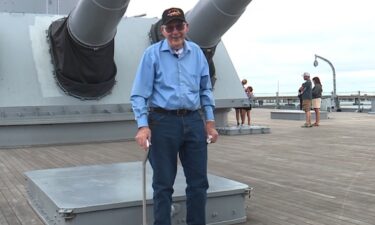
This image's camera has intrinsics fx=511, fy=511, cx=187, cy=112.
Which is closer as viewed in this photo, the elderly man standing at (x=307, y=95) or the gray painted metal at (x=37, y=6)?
the gray painted metal at (x=37, y=6)

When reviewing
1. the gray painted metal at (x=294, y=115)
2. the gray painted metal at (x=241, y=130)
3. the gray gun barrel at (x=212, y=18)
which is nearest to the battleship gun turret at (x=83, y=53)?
the gray gun barrel at (x=212, y=18)

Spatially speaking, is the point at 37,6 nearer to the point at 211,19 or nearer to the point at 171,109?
the point at 211,19

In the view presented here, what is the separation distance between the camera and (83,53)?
847 centimetres

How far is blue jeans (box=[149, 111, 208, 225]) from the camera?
285 centimetres

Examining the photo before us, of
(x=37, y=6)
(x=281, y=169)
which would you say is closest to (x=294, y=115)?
(x=37, y=6)

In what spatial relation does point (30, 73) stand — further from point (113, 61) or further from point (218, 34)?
point (218, 34)

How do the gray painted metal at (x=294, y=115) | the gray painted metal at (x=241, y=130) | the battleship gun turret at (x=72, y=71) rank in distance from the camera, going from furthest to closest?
the gray painted metal at (x=294, y=115) → the gray painted metal at (x=241, y=130) → the battleship gun turret at (x=72, y=71)

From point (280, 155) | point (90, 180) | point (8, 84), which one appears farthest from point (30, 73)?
point (90, 180)

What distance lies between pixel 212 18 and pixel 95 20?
190cm

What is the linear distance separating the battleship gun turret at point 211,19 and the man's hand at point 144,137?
17.7ft

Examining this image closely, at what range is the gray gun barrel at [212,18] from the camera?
7910mm

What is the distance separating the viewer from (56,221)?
11.0 ft

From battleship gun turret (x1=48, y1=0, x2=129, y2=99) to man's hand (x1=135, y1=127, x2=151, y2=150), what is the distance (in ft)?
17.4

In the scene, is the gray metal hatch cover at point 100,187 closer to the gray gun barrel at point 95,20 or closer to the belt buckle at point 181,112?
the belt buckle at point 181,112
